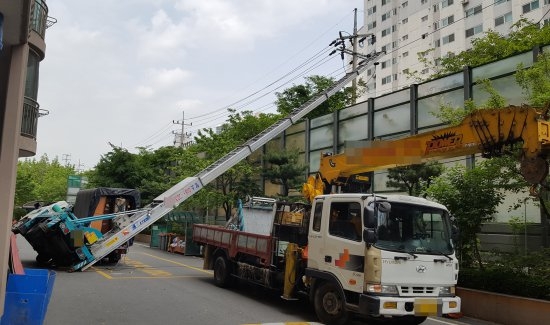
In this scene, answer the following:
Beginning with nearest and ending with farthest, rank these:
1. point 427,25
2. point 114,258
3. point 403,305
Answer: point 403,305 → point 114,258 → point 427,25

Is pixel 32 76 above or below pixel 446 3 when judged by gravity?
below

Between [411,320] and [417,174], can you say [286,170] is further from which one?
[411,320]

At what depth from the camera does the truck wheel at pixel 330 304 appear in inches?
324

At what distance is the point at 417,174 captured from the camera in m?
15.2

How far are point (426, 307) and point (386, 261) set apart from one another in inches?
38.2

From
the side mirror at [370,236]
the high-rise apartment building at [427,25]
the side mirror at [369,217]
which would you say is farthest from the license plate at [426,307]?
the high-rise apartment building at [427,25]

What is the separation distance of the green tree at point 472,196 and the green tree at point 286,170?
1033 centimetres

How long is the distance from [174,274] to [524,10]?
134 ft

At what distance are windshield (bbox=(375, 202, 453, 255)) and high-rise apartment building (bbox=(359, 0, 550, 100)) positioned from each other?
3566 cm

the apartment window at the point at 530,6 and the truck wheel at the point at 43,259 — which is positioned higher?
the apartment window at the point at 530,6

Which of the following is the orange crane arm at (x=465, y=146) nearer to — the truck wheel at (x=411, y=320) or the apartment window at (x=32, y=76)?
the truck wheel at (x=411, y=320)

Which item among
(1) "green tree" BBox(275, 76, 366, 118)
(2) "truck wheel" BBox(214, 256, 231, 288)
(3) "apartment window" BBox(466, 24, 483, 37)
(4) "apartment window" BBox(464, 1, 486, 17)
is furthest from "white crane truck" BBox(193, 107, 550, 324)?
(3) "apartment window" BBox(466, 24, 483, 37)

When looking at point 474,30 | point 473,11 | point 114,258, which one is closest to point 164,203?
point 114,258

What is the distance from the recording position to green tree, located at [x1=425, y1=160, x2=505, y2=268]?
1141 centimetres
